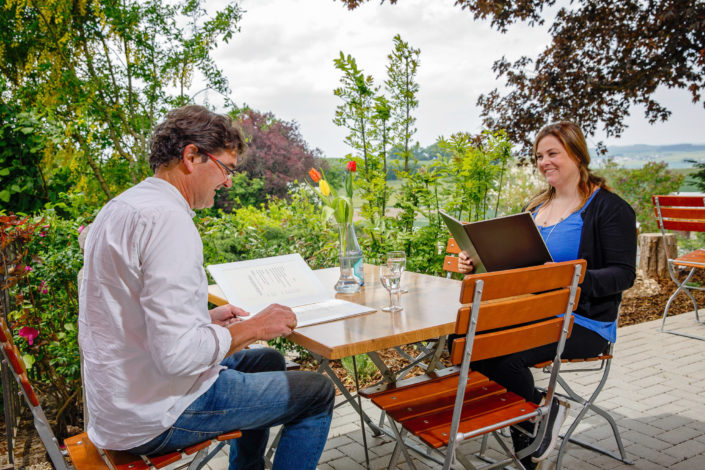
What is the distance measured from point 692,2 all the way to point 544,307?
4.76 metres

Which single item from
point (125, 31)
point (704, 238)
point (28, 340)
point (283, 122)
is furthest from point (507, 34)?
point (283, 122)

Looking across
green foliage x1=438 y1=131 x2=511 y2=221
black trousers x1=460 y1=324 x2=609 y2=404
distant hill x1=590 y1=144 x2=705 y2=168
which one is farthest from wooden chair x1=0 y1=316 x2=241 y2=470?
distant hill x1=590 y1=144 x2=705 y2=168

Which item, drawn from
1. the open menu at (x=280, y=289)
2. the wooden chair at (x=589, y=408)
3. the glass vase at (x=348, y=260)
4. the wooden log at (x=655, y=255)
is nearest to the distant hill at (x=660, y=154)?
the wooden log at (x=655, y=255)

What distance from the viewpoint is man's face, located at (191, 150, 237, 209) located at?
1.67 meters

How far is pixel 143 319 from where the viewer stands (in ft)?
4.77

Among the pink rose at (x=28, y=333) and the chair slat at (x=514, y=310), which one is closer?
the chair slat at (x=514, y=310)

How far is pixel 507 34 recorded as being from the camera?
611 centimetres

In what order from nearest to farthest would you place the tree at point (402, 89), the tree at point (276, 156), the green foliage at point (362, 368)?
the green foliage at point (362, 368) → the tree at point (402, 89) → the tree at point (276, 156)

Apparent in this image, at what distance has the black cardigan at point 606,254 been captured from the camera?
231 cm

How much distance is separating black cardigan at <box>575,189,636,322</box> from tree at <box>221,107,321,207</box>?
39.4 feet

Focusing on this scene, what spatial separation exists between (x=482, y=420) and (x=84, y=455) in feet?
4.27

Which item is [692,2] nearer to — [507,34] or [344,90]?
[507,34]

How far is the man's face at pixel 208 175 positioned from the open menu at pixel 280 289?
1.52 ft

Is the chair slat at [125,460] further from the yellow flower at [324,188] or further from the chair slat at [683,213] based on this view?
the chair slat at [683,213]
